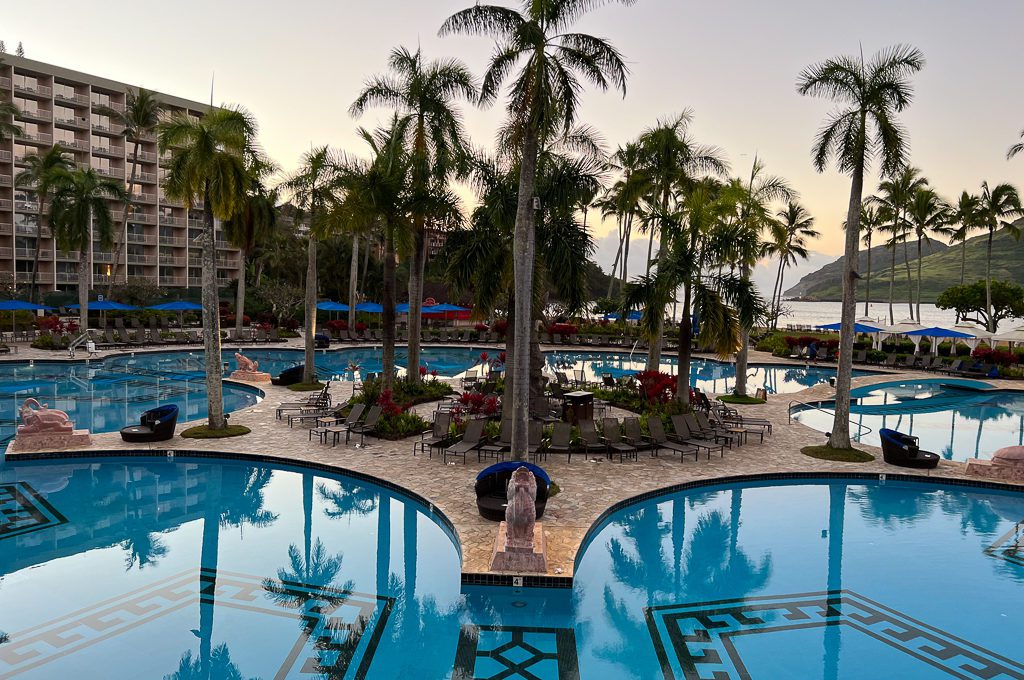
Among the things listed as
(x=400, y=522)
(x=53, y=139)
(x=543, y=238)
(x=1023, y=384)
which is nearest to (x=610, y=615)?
(x=400, y=522)

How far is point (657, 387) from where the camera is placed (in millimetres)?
19641

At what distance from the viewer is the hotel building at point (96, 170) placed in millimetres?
52062

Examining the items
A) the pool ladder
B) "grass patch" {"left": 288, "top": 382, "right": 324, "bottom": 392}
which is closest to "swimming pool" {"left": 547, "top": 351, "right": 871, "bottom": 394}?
the pool ladder

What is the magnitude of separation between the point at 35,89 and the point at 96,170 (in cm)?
757

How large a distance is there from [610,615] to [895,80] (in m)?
14.1

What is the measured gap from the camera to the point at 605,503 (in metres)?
12.2

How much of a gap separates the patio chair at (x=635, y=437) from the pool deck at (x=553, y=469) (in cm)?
Result: 35

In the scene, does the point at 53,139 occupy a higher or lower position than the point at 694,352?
higher

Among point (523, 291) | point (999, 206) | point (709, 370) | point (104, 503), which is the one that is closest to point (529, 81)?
point (523, 291)

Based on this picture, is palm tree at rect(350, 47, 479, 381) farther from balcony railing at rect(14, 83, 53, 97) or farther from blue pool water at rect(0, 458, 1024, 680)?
balcony railing at rect(14, 83, 53, 97)

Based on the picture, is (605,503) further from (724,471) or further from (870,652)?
(870,652)

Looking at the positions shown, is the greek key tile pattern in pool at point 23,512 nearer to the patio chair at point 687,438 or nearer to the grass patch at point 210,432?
the grass patch at point 210,432

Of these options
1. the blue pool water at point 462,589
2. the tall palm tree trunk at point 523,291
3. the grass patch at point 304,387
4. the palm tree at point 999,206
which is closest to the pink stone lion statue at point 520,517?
the blue pool water at point 462,589

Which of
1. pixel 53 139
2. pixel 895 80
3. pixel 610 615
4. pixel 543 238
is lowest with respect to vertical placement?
pixel 610 615
